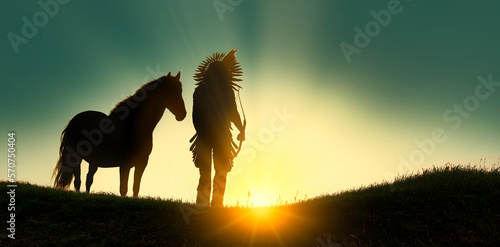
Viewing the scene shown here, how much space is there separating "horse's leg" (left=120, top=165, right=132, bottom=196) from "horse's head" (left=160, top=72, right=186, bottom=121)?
97.7 inches

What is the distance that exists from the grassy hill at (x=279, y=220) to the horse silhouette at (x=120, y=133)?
1.36 metres

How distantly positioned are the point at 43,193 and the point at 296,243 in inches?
318

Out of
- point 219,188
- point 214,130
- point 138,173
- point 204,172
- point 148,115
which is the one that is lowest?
point 219,188

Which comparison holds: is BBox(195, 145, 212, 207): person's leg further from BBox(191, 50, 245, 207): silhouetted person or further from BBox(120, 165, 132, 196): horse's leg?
BBox(120, 165, 132, 196): horse's leg

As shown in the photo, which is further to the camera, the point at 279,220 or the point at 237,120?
the point at 237,120

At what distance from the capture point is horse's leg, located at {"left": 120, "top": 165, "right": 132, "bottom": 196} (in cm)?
1202

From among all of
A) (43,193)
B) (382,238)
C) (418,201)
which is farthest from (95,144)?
(418,201)

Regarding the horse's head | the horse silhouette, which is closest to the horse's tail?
the horse silhouette

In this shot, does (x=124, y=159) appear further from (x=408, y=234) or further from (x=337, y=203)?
(x=408, y=234)

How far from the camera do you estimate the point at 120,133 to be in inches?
511

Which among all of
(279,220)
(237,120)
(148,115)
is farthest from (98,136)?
(279,220)

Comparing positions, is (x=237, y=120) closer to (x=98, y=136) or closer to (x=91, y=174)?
(x=98, y=136)

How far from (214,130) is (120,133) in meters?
3.45

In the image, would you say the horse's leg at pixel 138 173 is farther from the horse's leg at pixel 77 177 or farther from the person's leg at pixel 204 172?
the horse's leg at pixel 77 177
